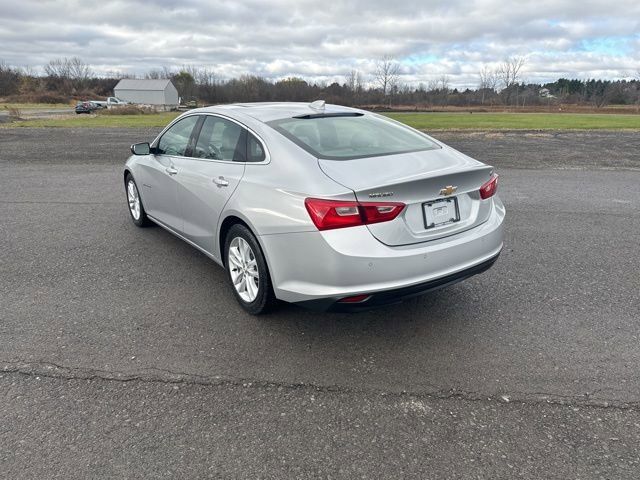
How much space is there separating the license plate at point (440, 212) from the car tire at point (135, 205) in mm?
3813

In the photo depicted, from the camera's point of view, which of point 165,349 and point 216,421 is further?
point 165,349

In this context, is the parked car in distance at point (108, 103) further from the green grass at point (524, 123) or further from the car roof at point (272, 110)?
the car roof at point (272, 110)

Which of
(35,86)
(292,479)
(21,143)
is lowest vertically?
(292,479)

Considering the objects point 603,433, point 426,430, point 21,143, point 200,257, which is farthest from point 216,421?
point 21,143

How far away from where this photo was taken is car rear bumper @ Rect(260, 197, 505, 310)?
9.41ft

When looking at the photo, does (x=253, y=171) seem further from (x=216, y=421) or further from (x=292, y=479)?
(x=292, y=479)

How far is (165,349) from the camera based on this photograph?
10.6ft

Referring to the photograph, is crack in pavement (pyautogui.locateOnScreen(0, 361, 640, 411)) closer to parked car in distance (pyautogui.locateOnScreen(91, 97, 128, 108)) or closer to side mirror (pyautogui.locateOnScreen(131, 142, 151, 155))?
side mirror (pyautogui.locateOnScreen(131, 142, 151, 155))

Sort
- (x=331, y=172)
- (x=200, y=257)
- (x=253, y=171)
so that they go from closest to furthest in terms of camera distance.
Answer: (x=331, y=172) → (x=253, y=171) → (x=200, y=257)

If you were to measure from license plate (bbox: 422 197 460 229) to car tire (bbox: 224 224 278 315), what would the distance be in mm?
1163

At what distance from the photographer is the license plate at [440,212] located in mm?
3086

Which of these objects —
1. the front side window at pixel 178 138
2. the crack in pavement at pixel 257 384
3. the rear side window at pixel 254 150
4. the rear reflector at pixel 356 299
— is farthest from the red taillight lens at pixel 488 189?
the front side window at pixel 178 138

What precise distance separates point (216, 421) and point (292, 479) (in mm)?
580

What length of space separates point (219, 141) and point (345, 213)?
5.84ft
